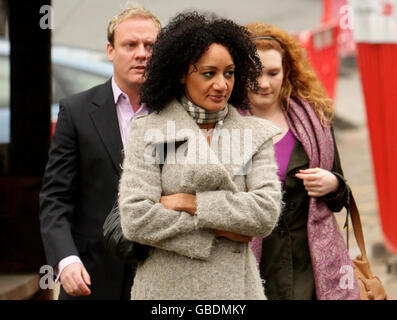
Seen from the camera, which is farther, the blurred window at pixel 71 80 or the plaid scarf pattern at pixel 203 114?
the blurred window at pixel 71 80

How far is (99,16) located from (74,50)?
4.04 m

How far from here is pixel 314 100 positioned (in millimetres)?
3375

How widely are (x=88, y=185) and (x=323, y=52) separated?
7101 millimetres

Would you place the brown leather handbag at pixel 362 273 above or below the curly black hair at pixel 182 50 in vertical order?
below

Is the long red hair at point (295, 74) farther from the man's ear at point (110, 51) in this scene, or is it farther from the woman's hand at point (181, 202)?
the woman's hand at point (181, 202)

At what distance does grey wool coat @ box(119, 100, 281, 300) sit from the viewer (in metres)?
2.31

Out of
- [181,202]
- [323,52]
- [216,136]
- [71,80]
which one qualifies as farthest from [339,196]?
[323,52]

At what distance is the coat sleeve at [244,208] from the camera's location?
230cm

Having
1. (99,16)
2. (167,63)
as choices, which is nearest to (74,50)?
(99,16)

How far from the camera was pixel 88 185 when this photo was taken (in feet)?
9.79

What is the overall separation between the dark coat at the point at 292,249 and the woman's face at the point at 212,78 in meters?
0.82

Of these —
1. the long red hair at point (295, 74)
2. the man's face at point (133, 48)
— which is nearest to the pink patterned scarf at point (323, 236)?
the long red hair at point (295, 74)

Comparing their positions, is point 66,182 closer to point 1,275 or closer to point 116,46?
point 116,46

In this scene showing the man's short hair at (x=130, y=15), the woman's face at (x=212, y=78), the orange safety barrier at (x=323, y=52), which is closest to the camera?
the woman's face at (x=212, y=78)
